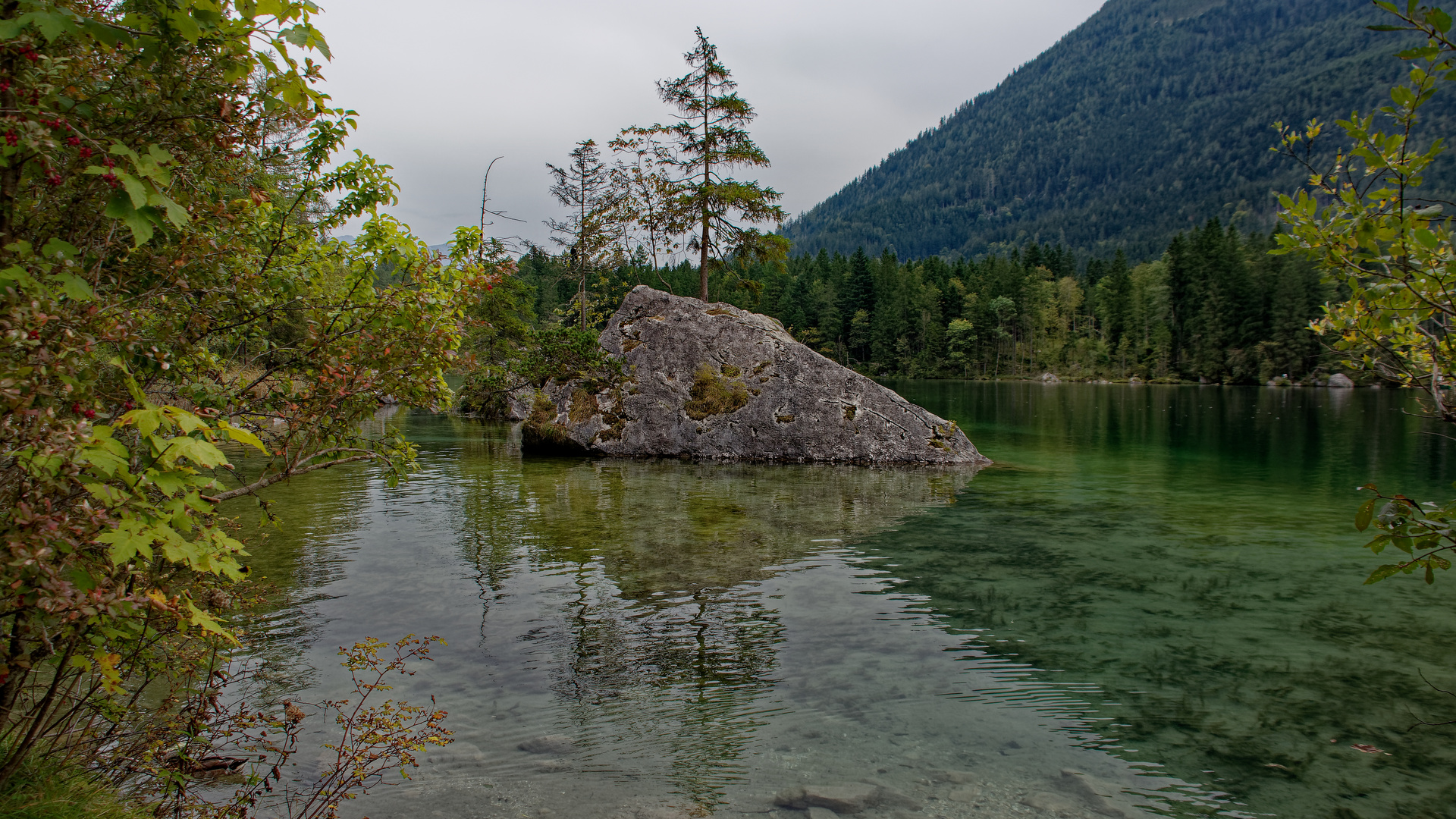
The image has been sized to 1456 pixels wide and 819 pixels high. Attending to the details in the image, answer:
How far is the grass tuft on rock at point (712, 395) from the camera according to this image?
21703mm

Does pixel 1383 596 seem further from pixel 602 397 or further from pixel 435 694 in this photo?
pixel 602 397

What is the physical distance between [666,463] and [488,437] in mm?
10933

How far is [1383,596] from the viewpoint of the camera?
8.91 metres

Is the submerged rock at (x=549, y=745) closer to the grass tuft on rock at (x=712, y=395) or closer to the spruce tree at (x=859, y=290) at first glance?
the grass tuft on rock at (x=712, y=395)

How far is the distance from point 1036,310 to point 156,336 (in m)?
114

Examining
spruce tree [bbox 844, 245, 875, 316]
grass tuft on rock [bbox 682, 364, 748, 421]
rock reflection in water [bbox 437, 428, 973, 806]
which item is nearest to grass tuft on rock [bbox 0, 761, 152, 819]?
rock reflection in water [bbox 437, 428, 973, 806]

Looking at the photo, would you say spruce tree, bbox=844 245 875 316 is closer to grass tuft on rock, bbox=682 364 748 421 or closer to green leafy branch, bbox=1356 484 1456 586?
grass tuft on rock, bbox=682 364 748 421

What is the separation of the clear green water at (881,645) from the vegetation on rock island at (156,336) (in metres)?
1.83

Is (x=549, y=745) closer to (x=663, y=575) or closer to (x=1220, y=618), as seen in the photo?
(x=663, y=575)

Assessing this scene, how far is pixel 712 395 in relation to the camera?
864 inches

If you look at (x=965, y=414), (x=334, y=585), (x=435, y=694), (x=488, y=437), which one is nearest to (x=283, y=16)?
(x=435, y=694)

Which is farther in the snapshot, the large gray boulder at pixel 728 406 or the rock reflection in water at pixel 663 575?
the large gray boulder at pixel 728 406

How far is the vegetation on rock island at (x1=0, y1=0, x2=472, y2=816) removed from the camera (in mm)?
2502

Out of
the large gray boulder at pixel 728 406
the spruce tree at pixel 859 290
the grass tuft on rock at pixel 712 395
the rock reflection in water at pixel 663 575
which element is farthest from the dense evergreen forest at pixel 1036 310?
the rock reflection in water at pixel 663 575
